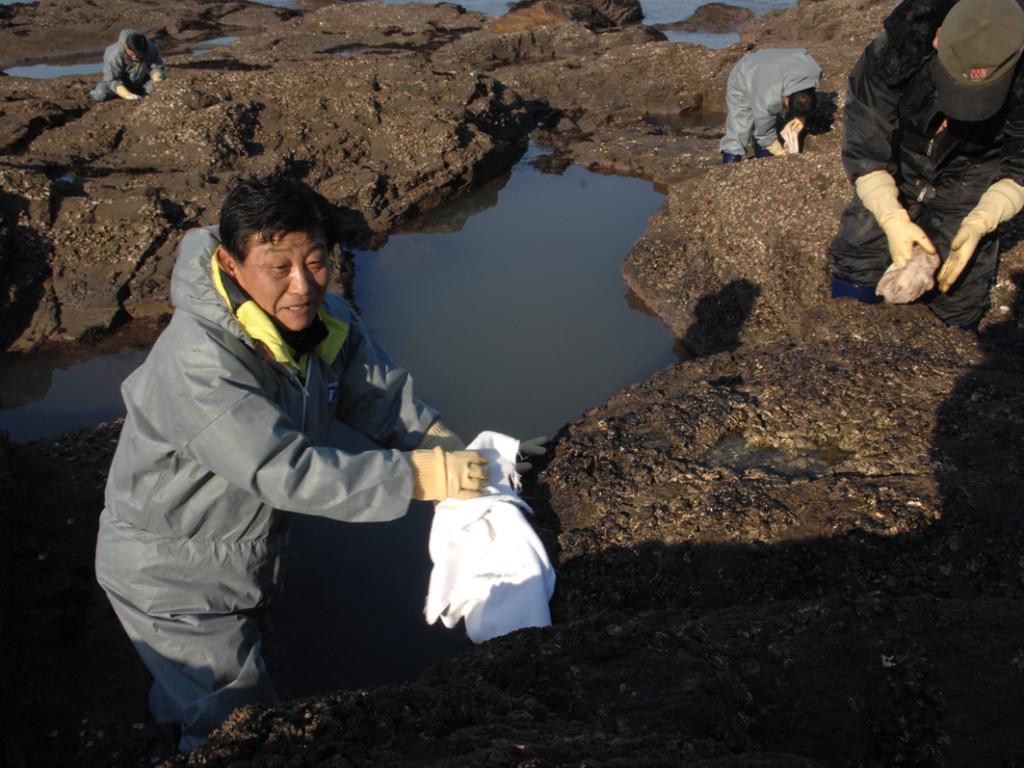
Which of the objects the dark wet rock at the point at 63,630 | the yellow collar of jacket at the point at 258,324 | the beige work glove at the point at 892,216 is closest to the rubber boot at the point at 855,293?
the beige work glove at the point at 892,216

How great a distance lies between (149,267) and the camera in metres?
4.99

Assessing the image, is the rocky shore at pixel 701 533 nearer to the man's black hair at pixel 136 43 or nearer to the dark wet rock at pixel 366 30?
the man's black hair at pixel 136 43

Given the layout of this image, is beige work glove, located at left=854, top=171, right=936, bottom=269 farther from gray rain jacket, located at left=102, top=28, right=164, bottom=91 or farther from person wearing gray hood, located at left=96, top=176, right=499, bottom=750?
gray rain jacket, located at left=102, top=28, right=164, bottom=91

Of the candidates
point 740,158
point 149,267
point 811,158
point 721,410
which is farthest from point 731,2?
point 721,410

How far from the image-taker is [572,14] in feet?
50.5

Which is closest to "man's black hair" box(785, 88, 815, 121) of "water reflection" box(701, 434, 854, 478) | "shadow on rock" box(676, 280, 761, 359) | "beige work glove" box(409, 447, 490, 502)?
"shadow on rock" box(676, 280, 761, 359)

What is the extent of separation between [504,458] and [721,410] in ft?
Result: 2.46

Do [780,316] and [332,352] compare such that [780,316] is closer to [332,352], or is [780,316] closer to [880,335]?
[880,335]

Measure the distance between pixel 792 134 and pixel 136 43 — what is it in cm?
657

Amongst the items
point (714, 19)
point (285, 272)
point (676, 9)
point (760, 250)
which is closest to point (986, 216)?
point (760, 250)

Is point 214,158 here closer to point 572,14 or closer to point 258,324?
point 258,324

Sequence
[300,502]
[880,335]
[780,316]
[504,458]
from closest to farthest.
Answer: [300,502]
[504,458]
[880,335]
[780,316]

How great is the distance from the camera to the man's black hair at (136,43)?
26.2ft

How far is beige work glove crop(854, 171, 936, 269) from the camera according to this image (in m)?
3.05
